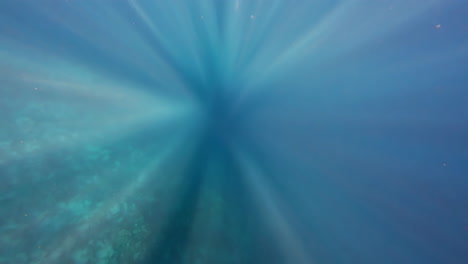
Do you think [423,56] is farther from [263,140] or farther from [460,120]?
[263,140]

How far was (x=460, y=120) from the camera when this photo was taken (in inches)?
131

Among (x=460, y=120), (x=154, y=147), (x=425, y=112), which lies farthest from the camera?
(x=154, y=147)

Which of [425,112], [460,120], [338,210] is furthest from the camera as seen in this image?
[338,210]

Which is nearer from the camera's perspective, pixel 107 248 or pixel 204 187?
pixel 107 248

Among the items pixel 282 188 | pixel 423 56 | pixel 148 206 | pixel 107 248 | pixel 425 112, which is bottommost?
pixel 107 248

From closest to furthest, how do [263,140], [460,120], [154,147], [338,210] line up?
1. [460,120]
2. [338,210]
3. [154,147]
4. [263,140]

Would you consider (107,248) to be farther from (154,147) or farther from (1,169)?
(154,147)

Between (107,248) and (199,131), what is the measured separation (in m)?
4.02

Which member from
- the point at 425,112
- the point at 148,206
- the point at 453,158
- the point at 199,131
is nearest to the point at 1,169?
the point at 148,206

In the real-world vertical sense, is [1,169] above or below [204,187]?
below

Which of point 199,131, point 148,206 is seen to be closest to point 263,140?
point 199,131

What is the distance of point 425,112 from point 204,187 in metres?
4.56

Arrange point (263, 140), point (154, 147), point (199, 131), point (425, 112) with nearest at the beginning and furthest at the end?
1. point (425, 112)
2. point (154, 147)
3. point (263, 140)
4. point (199, 131)

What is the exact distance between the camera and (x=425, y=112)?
11.6ft
